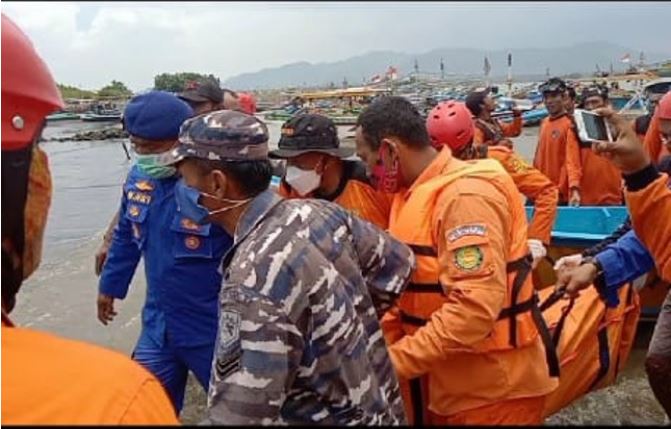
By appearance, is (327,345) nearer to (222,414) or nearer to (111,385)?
(222,414)

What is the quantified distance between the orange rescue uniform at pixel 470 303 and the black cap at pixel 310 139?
0.96m

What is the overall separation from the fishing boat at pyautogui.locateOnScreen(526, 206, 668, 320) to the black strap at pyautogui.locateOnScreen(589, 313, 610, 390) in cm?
101

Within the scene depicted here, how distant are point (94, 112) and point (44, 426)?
4242 cm

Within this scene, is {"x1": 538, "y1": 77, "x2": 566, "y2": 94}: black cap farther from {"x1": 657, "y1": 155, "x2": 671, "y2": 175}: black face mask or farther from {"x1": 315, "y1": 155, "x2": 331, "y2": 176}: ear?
{"x1": 315, "y1": 155, "x2": 331, "y2": 176}: ear

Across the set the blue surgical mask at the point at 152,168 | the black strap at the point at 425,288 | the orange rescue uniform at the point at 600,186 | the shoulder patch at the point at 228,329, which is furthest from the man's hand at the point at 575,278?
the orange rescue uniform at the point at 600,186

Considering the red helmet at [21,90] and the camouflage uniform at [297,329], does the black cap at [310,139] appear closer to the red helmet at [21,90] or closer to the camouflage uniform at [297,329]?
the camouflage uniform at [297,329]

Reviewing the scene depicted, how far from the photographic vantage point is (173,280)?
324cm

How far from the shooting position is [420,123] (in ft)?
8.59

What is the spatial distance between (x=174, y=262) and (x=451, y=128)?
1.49m

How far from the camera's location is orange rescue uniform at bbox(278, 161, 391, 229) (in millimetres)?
3443

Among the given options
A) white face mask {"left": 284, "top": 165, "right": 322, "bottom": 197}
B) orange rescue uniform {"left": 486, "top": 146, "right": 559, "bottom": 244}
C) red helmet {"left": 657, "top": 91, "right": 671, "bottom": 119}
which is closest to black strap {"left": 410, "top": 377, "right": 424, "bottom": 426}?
white face mask {"left": 284, "top": 165, "right": 322, "bottom": 197}

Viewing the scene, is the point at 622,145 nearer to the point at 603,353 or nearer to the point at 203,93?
the point at 603,353

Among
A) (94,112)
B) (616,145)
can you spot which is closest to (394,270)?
(616,145)

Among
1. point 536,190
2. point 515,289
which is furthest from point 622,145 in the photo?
point 536,190
